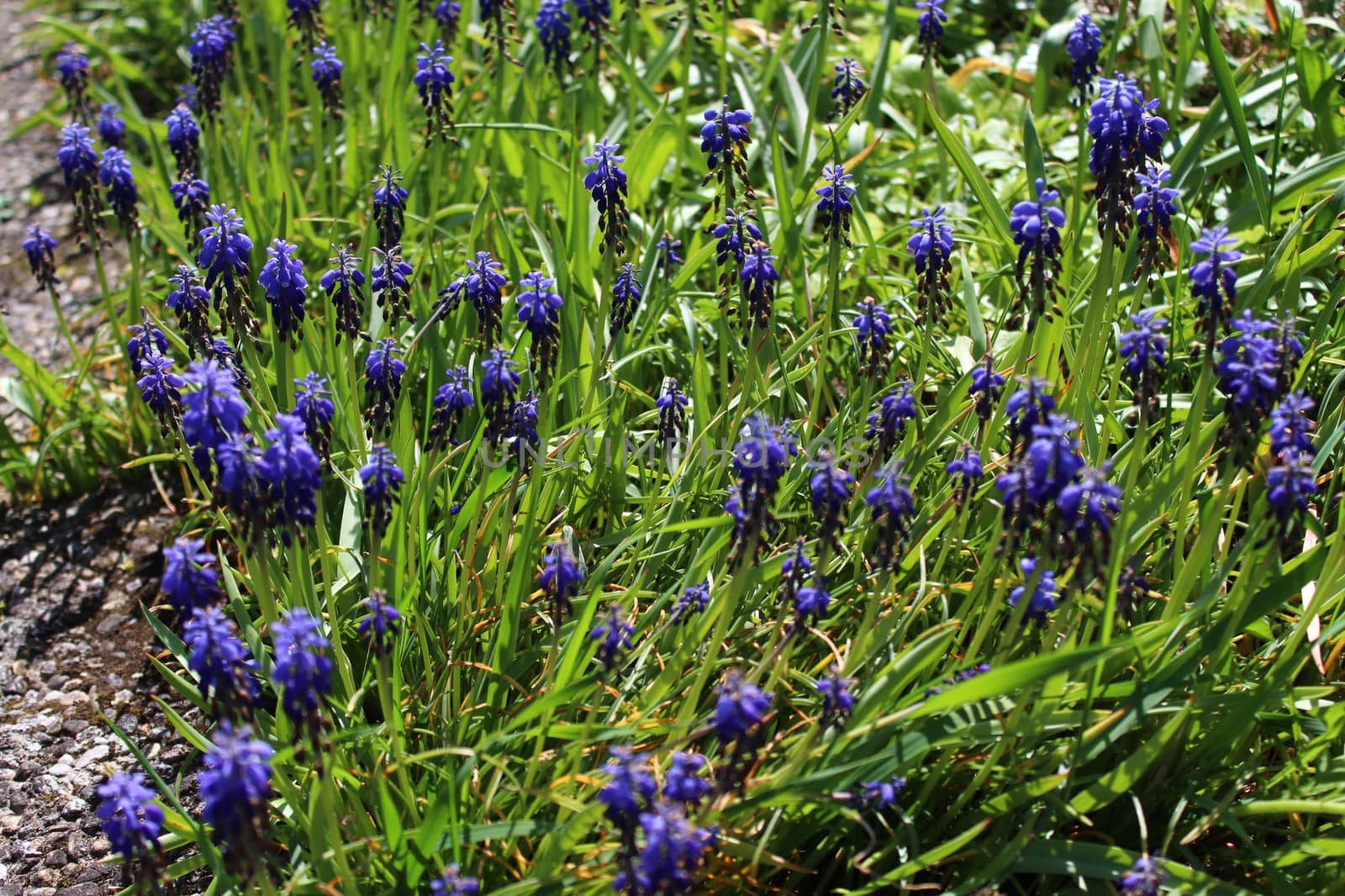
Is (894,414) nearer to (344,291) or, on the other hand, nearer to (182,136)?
(344,291)

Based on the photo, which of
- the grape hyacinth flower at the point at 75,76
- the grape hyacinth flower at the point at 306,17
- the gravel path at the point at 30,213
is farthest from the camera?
the gravel path at the point at 30,213

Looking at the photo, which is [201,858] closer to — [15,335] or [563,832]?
[563,832]

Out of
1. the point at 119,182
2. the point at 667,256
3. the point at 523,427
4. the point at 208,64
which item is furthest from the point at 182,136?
the point at 523,427

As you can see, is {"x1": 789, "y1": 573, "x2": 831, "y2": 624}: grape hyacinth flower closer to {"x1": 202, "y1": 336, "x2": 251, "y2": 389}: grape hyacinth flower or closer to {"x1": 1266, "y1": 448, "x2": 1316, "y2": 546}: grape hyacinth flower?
{"x1": 1266, "y1": 448, "x2": 1316, "y2": 546}: grape hyacinth flower

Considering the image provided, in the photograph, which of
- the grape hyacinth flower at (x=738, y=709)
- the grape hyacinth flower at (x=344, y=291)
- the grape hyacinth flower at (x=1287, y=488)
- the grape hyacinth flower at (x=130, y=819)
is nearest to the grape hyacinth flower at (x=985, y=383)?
the grape hyacinth flower at (x=1287, y=488)

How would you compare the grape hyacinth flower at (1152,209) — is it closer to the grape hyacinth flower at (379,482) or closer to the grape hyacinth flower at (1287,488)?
the grape hyacinth flower at (1287,488)

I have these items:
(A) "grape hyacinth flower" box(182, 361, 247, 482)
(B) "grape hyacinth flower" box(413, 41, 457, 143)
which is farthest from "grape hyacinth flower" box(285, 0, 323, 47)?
(A) "grape hyacinth flower" box(182, 361, 247, 482)

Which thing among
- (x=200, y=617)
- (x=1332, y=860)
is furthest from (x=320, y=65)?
(x=1332, y=860)
